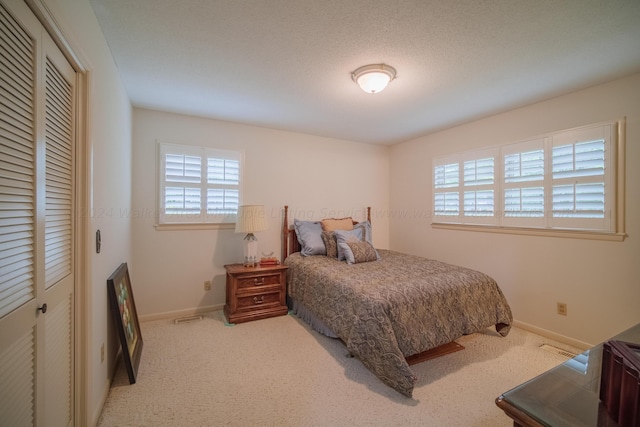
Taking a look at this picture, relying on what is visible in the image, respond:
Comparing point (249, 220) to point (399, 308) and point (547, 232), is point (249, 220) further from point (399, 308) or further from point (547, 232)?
point (547, 232)

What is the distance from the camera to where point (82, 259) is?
1418 millimetres

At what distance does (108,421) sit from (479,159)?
4156 millimetres

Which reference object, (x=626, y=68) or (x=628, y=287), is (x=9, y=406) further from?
(x=626, y=68)

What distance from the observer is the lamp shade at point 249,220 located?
3.13 meters

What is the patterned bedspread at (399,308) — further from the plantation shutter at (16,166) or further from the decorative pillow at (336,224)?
the plantation shutter at (16,166)

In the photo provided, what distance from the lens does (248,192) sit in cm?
355

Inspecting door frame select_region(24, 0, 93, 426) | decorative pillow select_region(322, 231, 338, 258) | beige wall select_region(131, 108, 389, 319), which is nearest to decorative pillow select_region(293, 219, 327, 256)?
decorative pillow select_region(322, 231, 338, 258)

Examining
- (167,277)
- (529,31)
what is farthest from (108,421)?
(529,31)

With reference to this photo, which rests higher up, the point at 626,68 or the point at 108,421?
the point at 626,68

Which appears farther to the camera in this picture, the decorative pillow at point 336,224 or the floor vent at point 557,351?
the decorative pillow at point 336,224

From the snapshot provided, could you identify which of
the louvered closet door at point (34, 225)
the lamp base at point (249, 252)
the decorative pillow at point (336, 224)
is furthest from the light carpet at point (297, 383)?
the decorative pillow at point (336, 224)

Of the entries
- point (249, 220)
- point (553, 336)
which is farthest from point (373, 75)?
point (553, 336)

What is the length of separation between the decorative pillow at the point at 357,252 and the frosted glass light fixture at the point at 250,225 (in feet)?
3.39

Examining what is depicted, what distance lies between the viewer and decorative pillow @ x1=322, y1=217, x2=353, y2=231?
376cm
